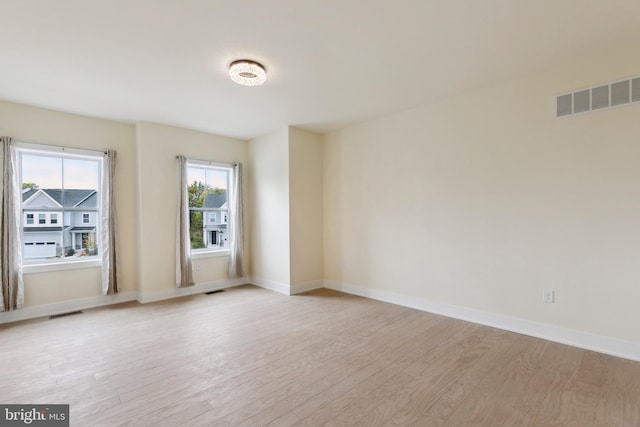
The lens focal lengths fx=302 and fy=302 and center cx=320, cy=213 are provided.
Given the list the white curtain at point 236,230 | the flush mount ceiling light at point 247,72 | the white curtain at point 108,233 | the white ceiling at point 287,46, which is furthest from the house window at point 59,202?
the flush mount ceiling light at point 247,72

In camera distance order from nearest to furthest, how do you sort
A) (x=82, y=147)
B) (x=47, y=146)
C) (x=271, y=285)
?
(x=47, y=146)
(x=82, y=147)
(x=271, y=285)

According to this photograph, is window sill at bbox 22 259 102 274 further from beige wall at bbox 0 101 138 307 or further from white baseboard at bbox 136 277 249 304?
white baseboard at bbox 136 277 249 304

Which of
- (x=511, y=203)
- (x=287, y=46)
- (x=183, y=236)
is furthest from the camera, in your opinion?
(x=183, y=236)

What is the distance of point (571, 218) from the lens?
288 cm

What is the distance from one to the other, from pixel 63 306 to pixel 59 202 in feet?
4.54

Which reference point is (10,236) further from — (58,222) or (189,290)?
(189,290)

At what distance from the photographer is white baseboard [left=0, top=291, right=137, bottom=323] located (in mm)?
3669

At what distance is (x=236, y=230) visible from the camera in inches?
212

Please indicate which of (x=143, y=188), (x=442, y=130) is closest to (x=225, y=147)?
(x=143, y=188)

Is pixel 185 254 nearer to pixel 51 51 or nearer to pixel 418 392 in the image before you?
pixel 51 51

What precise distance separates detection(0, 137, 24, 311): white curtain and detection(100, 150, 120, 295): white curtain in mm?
841

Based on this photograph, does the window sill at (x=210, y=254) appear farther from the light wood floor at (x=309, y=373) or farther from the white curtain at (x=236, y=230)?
the light wood floor at (x=309, y=373)

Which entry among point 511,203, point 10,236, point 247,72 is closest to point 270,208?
point 247,72

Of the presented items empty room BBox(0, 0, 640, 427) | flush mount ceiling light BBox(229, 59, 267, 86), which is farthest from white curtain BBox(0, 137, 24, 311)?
flush mount ceiling light BBox(229, 59, 267, 86)
